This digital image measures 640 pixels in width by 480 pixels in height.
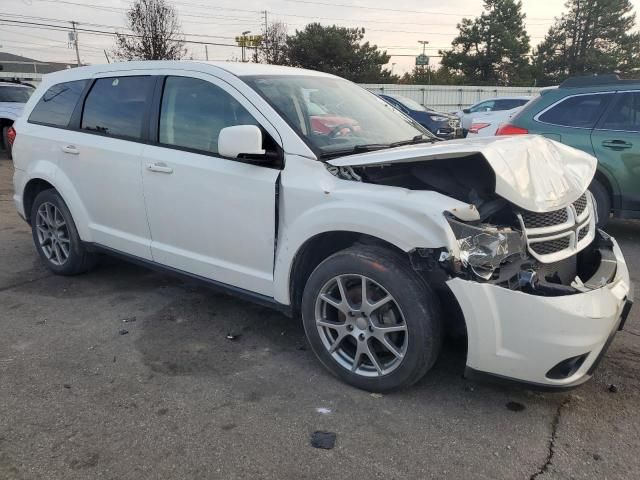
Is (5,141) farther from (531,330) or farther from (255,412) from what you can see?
(531,330)

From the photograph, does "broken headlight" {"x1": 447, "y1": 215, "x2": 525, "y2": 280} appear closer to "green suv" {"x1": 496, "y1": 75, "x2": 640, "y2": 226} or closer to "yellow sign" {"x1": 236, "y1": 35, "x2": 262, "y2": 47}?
"green suv" {"x1": 496, "y1": 75, "x2": 640, "y2": 226}

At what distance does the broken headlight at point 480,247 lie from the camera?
2.62 metres

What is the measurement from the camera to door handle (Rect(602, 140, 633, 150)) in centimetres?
580

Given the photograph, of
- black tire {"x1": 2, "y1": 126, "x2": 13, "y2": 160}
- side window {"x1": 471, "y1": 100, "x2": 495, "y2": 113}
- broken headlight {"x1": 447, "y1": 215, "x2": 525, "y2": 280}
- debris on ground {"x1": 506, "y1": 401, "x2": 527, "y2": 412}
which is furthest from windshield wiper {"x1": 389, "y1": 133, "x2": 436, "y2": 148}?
side window {"x1": 471, "y1": 100, "x2": 495, "y2": 113}

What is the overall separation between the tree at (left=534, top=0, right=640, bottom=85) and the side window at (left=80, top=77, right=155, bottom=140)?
55938mm

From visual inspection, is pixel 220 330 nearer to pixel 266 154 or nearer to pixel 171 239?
pixel 171 239

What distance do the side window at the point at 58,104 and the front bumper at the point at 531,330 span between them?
368 centimetres

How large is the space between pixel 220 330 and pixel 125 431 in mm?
1256

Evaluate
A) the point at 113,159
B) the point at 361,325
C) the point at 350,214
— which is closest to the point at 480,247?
the point at 350,214

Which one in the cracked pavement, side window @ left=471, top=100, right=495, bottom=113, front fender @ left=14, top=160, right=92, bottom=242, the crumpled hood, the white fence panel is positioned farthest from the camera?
the white fence panel

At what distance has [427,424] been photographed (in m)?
2.79

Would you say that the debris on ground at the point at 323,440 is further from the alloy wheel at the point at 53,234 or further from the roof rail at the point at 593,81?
the roof rail at the point at 593,81

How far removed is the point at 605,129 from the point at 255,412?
16.6 feet

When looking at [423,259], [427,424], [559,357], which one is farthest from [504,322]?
[427,424]
